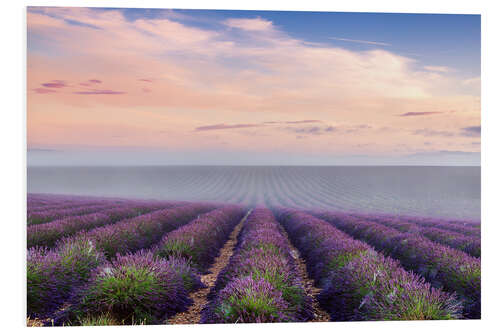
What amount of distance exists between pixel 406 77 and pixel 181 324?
15.8ft

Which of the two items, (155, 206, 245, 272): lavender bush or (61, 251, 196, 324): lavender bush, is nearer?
(61, 251, 196, 324): lavender bush

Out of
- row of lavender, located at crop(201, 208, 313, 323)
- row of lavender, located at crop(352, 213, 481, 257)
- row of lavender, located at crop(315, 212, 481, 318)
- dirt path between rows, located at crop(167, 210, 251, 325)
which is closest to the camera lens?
row of lavender, located at crop(201, 208, 313, 323)

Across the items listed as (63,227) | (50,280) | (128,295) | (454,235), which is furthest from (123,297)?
(454,235)

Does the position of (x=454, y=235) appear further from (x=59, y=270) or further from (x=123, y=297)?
(x=59, y=270)

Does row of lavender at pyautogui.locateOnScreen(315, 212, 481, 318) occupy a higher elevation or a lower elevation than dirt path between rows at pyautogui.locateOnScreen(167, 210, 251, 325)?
higher

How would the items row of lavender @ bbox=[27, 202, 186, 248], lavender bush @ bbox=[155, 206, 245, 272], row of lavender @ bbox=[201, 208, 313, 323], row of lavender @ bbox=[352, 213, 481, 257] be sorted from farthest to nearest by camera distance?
1. row of lavender @ bbox=[352, 213, 481, 257]
2. row of lavender @ bbox=[27, 202, 186, 248]
3. lavender bush @ bbox=[155, 206, 245, 272]
4. row of lavender @ bbox=[201, 208, 313, 323]

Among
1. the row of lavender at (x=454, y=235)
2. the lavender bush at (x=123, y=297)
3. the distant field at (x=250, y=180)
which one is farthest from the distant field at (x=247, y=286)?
the distant field at (x=250, y=180)

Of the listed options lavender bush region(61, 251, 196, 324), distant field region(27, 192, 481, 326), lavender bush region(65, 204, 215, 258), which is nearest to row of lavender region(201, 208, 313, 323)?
distant field region(27, 192, 481, 326)

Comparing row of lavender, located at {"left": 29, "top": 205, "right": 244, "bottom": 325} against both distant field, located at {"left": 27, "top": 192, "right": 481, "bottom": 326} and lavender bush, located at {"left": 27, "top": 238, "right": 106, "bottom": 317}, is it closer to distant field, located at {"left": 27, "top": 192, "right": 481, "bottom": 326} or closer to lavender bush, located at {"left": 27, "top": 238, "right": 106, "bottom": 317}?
distant field, located at {"left": 27, "top": 192, "right": 481, "bottom": 326}

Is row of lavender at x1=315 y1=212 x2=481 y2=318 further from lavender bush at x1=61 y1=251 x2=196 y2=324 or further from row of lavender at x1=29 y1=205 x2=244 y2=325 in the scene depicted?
lavender bush at x1=61 y1=251 x2=196 y2=324

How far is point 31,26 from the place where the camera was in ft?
15.9

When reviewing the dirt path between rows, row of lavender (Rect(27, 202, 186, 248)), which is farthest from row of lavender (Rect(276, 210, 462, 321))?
row of lavender (Rect(27, 202, 186, 248))

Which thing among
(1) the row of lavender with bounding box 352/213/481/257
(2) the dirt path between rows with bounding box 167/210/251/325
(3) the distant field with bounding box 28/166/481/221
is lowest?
(2) the dirt path between rows with bounding box 167/210/251/325

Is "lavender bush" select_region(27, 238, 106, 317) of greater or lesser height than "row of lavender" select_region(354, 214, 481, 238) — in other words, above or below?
above
